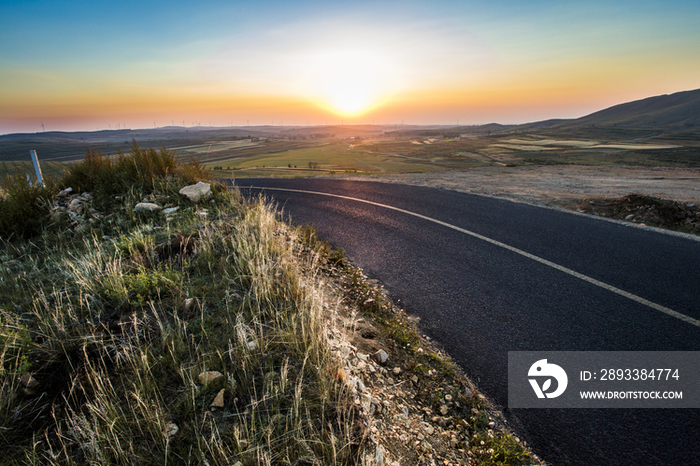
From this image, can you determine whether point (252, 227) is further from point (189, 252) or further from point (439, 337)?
point (439, 337)

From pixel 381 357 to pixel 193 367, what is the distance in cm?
195

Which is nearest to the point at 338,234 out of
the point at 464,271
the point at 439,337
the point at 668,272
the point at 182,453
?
the point at 464,271

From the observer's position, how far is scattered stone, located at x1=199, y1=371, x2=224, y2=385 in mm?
2628

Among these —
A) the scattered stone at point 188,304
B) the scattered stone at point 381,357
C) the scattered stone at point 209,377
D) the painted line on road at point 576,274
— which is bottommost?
the scattered stone at point 381,357

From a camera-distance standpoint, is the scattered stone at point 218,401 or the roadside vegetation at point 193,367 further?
the scattered stone at point 218,401

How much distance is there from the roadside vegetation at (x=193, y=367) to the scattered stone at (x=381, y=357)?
293 mm

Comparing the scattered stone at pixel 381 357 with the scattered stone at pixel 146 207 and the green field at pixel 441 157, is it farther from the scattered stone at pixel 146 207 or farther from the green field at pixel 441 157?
the green field at pixel 441 157

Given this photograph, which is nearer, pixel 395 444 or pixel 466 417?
pixel 395 444

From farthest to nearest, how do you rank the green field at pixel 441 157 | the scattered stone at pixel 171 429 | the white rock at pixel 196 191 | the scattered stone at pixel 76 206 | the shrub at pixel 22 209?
the green field at pixel 441 157 < the white rock at pixel 196 191 < the scattered stone at pixel 76 206 < the shrub at pixel 22 209 < the scattered stone at pixel 171 429

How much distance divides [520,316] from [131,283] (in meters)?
5.24

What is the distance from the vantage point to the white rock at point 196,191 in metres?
8.09

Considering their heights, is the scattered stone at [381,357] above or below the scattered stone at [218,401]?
below

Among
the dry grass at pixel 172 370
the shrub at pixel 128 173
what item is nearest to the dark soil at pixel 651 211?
the dry grass at pixel 172 370

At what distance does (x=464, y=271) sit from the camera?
543 cm
